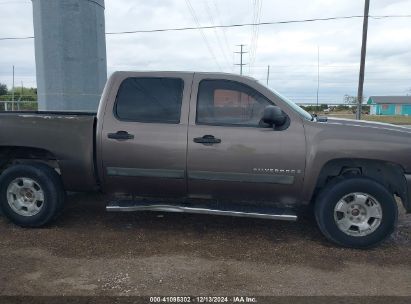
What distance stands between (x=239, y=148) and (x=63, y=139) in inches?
80.1

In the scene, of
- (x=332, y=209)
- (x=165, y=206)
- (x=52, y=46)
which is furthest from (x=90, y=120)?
(x=52, y=46)

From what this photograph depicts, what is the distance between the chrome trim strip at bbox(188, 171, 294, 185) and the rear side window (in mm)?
675

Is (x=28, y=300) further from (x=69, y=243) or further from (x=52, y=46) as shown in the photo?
(x=52, y=46)

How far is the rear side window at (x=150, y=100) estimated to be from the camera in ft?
15.5

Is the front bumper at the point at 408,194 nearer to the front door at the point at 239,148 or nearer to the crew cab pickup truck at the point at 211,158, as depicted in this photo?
the crew cab pickup truck at the point at 211,158

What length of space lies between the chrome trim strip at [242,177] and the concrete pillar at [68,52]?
590cm

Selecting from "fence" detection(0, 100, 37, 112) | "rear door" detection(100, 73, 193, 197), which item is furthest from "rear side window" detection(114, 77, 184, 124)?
"fence" detection(0, 100, 37, 112)

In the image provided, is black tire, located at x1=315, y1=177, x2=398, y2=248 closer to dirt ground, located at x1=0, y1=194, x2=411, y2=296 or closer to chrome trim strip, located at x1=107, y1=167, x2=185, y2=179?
dirt ground, located at x1=0, y1=194, x2=411, y2=296

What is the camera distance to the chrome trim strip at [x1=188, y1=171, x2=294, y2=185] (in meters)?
4.48

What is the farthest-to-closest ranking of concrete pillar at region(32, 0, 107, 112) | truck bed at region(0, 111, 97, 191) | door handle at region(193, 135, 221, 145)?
concrete pillar at region(32, 0, 107, 112), truck bed at region(0, 111, 97, 191), door handle at region(193, 135, 221, 145)

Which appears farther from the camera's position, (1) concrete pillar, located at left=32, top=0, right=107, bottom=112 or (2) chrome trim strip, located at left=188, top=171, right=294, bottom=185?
(1) concrete pillar, located at left=32, top=0, right=107, bottom=112

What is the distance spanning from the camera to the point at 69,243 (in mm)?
4547

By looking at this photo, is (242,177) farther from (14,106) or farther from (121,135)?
(14,106)

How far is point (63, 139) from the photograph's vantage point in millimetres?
4789
